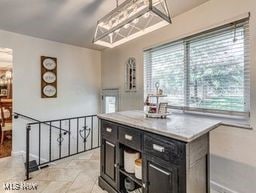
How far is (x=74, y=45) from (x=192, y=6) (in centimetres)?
265

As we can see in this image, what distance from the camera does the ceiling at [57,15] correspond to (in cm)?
222

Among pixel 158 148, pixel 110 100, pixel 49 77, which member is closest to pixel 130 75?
pixel 110 100

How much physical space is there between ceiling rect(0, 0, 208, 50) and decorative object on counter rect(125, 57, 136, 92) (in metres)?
0.89

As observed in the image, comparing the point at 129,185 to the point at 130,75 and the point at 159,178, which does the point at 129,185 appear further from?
the point at 130,75

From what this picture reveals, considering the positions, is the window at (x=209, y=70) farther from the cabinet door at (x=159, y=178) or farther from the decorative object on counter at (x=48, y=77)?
the decorative object on counter at (x=48, y=77)

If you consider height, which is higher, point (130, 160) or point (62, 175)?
point (130, 160)

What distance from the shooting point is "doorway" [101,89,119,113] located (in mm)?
3900

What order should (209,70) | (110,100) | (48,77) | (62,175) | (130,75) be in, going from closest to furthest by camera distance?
(209,70)
(62,175)
(130,75)
(48,77)
(110,100)

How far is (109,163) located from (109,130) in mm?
379

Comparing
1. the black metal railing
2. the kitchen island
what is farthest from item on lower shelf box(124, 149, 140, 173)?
the black metal railing

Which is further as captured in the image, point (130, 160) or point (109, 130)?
point (109, 130)

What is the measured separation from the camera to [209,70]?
220 cm

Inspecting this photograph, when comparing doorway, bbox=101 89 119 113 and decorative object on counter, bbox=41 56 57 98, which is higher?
decorative object on counter, bbox=41 56 57 98

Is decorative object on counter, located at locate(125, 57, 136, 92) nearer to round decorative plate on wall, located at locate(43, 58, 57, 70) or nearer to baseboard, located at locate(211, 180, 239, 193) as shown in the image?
round decorative plate on wall, located at locate(43, 58, 57, 70)
